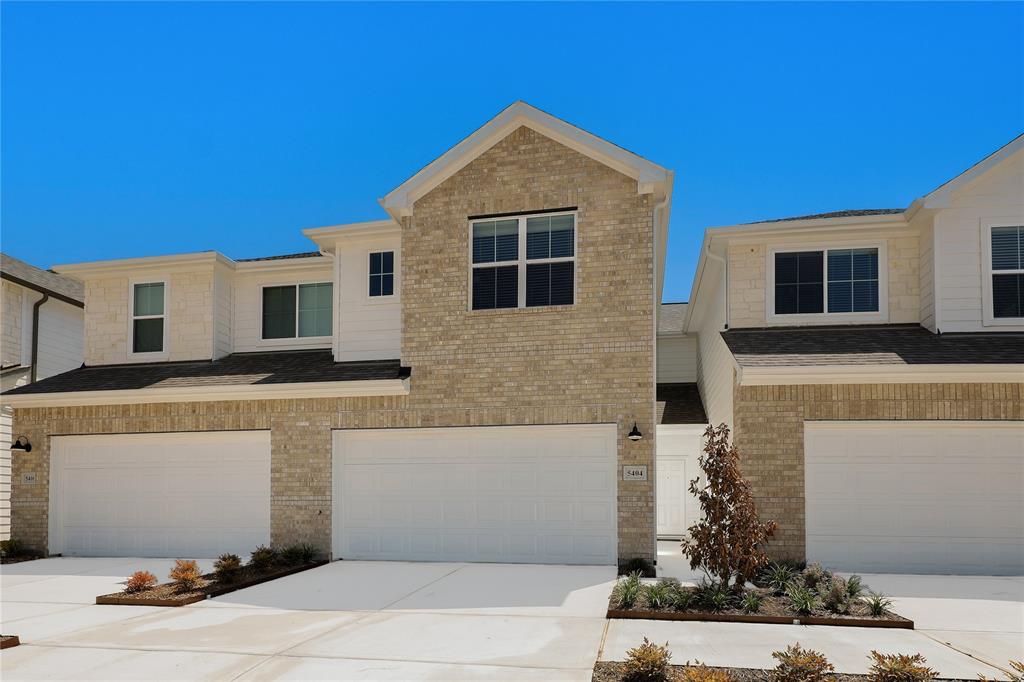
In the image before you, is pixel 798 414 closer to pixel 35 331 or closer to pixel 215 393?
pixel 215 393

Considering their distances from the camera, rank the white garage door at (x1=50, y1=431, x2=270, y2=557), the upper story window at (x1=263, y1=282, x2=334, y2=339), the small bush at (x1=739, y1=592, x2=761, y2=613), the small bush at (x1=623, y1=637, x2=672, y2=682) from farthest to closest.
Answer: the upper story window at (x1=263, y1=282, x2=334, y2=339)
the white garage door at (x1=50, y1=431, x2=270, y2=557)
the small bush at (x1=739, y1=592, x2=761, y2=613)
the small bush at (x1=623, y1=637, x2=672, y2=682)

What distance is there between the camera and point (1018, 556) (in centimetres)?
1188

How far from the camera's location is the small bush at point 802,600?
8.67 meters

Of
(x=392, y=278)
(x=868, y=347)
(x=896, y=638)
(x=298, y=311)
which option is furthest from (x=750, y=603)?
(x=298, y=311)

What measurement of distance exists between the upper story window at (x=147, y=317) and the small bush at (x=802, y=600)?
12.9 m

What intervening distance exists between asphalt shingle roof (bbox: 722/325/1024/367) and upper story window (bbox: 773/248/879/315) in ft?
1.41

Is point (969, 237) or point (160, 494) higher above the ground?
point (969, 237)

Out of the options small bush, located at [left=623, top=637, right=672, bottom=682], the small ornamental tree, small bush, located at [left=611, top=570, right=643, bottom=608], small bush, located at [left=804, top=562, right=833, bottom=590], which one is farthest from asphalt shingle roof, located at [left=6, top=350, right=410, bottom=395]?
small bush, located at [left=623, top=637, right=672, bottom=682]

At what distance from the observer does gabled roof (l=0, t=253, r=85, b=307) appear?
60.8ft

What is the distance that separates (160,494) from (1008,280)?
15.0 metres

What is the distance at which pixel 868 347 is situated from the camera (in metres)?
12.5

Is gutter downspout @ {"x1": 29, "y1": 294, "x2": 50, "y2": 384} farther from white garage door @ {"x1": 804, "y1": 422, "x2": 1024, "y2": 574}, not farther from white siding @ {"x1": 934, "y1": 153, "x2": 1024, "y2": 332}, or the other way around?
white siding @ {"x1": 934, "y1": 153, "x2": 1024, "y2": 332}

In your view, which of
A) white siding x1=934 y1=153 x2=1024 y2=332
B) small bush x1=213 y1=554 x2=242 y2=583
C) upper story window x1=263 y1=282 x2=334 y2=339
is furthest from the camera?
upper story window x1=263 y1=282 x2=334 y2=339

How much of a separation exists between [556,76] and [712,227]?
532 centimetres
